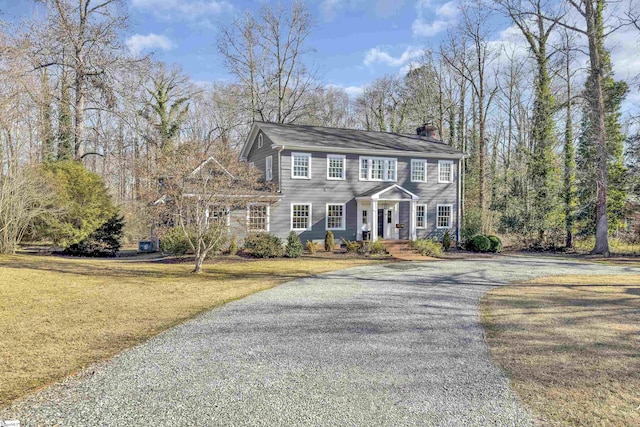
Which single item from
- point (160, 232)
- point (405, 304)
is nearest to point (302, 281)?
point (405, 304)

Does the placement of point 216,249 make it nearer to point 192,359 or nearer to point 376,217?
point 376,217

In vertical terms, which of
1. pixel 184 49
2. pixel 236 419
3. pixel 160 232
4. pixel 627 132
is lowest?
pixel 236 419

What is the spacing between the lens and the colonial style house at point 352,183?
19.9m

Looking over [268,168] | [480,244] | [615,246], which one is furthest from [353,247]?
[615,246]

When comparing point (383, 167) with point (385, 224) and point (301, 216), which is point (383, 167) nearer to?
point (385, 224)

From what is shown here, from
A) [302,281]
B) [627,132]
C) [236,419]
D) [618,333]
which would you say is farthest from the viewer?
[627,132]

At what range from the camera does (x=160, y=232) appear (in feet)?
43.4

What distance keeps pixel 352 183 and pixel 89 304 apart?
15136 mm

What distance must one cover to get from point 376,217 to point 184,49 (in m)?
16.4

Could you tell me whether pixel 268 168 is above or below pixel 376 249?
above

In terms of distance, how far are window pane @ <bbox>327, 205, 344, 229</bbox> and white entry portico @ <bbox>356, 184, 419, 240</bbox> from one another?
41.1 inches

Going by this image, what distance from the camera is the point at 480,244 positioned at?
20922mm

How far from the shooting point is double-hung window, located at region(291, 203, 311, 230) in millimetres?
20016

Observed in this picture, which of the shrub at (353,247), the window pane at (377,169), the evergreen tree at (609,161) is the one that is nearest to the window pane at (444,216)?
the window pane at (377,169)
